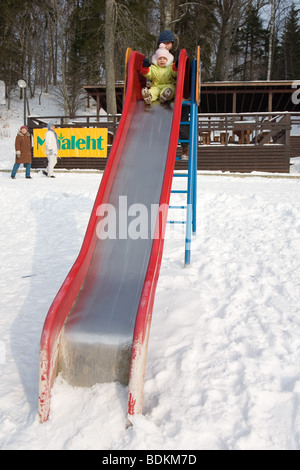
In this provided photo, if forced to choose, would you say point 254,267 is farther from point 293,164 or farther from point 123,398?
point 293,164

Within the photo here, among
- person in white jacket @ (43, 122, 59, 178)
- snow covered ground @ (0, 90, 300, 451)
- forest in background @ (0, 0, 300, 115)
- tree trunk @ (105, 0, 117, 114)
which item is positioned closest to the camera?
snow covered ground @ (0, 90, 300, 451)

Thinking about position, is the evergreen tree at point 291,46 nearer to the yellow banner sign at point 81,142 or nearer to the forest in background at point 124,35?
the forest in background at point 124,35

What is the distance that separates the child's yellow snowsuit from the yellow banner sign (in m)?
8.00

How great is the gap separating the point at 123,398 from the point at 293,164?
15.6 m

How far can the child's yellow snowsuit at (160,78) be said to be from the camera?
4898 mm

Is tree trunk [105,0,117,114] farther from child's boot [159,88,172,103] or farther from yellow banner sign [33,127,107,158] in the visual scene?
child's boot [159,88,172,103]

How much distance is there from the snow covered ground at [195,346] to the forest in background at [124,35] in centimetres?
1091

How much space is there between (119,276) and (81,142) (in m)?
10.6

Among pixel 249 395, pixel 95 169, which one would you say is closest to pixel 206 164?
pixel 95 169

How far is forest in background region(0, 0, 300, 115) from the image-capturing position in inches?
678

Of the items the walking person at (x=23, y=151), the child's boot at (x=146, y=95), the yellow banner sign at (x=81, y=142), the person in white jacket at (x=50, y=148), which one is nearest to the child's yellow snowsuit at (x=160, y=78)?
the child's boot at (x=146, y=95)

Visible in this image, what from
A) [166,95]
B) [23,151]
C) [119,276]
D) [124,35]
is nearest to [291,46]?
[124,35]

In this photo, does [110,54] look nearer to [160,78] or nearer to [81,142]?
[81,142]

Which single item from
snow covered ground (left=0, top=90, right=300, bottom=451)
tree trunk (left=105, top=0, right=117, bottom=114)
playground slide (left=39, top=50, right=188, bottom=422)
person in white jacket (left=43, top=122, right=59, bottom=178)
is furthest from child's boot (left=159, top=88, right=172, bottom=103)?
tree trunk (left=105, top=0, right=117, bottom=114)
